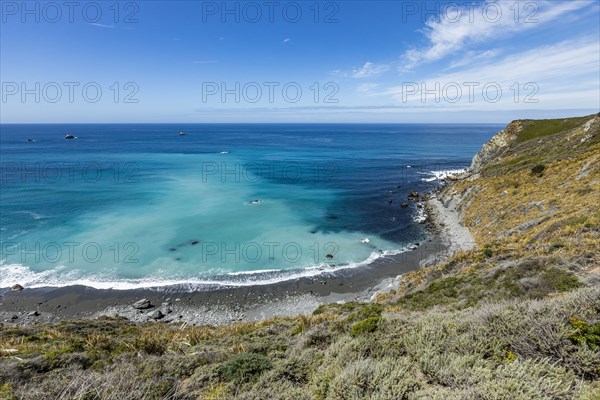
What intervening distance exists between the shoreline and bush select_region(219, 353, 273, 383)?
13488mm

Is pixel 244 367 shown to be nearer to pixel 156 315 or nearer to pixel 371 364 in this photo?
pixel 371 364

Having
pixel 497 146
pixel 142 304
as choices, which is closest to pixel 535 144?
pixel 497 146

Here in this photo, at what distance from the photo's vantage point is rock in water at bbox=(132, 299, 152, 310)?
73.3 feet

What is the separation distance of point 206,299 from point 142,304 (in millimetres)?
4806

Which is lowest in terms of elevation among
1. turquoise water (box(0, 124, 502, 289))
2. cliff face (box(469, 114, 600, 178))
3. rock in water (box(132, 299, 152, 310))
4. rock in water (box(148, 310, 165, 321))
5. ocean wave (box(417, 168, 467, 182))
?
rock in water (box(148, 310, 165, 321))

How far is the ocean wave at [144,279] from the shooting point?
82.3ft

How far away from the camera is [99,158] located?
3642 inches

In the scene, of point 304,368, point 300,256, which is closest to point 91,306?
point 300,256

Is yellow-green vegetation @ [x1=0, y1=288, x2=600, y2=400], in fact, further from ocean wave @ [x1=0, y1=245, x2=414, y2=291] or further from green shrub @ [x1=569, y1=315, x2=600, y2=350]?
ocean wave @ [x1=0, y1=245, x2=414, y2=291]

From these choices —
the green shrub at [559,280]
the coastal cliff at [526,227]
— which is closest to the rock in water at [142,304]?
the coastal cliff at [526,227]

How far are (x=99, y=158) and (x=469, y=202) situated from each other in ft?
339

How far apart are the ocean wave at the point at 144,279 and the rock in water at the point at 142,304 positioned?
82.0 inches

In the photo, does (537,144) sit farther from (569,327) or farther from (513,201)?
(569,327)

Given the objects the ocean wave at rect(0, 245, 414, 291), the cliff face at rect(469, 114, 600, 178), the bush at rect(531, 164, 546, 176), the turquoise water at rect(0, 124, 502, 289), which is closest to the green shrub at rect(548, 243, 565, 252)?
the turquoise water at rect(0, 124, 502, 289)
